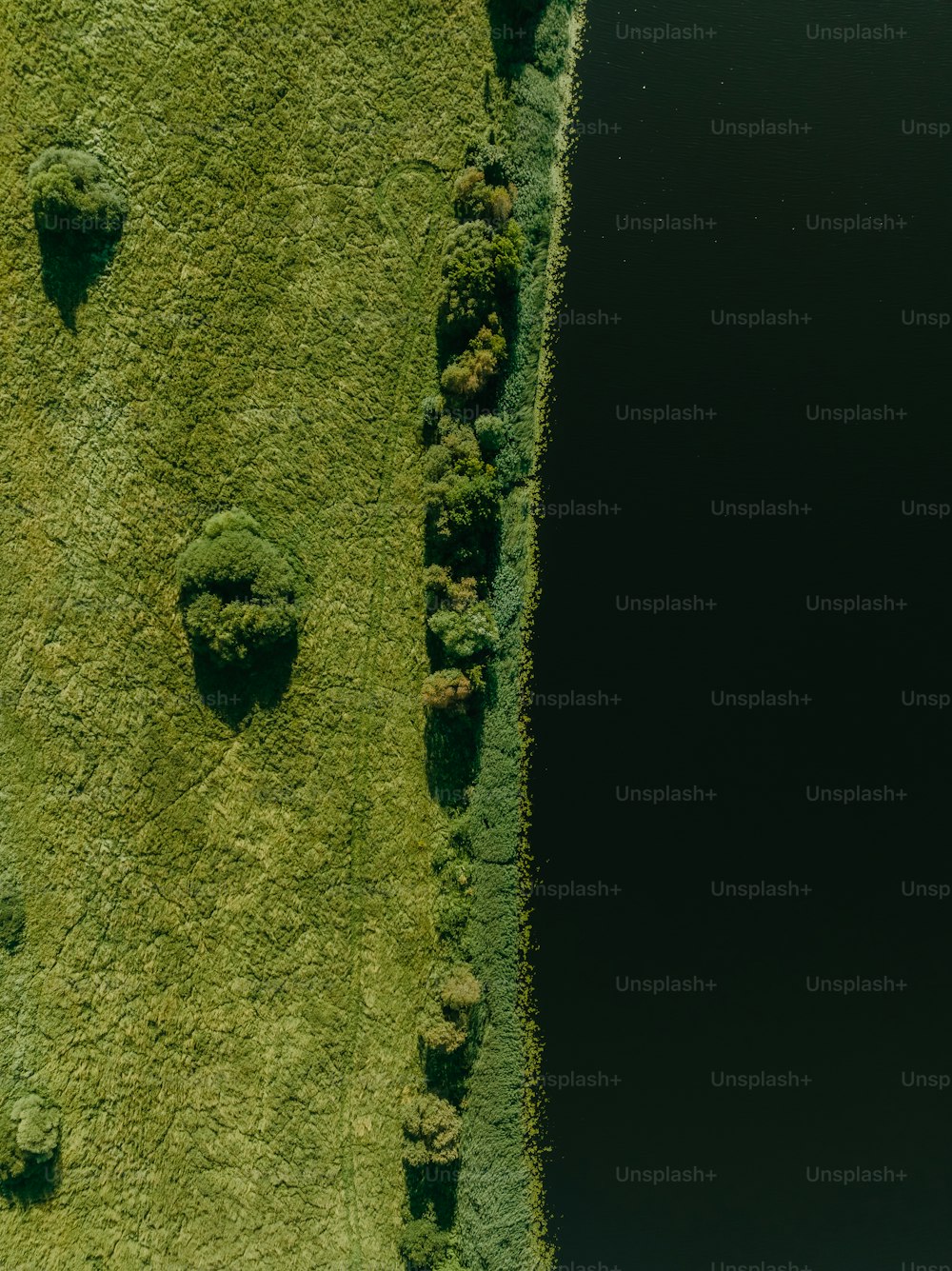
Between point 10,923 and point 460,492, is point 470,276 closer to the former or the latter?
point 460,492

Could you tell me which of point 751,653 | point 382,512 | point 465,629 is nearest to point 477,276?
point 382,512

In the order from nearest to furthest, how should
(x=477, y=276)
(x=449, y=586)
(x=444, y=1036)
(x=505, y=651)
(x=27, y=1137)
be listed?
1. (x=27, y=1137)
2. (x=477, y=276)
3. (x=444, y=1036)
4. (x=449, y=586)
5. (x=505, y=651)

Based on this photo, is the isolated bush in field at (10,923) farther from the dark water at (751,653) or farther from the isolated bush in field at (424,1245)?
the dark water at (751,653)

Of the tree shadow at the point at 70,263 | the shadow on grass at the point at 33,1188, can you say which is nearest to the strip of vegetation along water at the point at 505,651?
the tree shadow at the point at 70,263

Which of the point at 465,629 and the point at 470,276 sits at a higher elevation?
the point at 470,276

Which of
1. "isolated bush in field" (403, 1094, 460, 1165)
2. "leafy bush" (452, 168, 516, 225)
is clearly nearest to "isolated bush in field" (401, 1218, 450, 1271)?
"isolated bush in field" (403, 1094, 460, 1165)

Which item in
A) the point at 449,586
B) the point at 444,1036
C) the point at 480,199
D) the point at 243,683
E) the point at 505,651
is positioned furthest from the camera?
the point at 505,651
